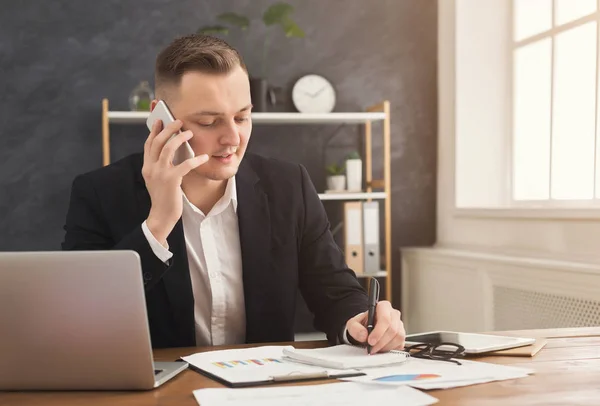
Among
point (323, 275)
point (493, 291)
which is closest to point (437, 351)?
point (323, 275)

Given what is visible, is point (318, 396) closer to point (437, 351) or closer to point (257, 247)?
point (437, 351)

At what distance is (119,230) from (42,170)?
2.12 metres

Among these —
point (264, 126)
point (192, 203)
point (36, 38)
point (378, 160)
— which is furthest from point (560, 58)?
point (36, 38)

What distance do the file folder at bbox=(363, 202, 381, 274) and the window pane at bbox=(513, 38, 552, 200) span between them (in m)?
0.72

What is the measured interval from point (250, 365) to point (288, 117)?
96.0 inches

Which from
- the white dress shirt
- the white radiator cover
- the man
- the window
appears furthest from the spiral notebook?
the window

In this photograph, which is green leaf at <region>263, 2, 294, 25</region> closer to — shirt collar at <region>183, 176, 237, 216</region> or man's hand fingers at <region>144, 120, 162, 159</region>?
shirt collar at <region>183, 176, 237, 216</region>

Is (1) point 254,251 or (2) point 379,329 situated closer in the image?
(2) point 379,329

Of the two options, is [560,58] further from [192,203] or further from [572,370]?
[572,370]

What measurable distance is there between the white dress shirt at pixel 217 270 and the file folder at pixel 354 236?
1.85m

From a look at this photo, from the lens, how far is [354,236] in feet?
11.8

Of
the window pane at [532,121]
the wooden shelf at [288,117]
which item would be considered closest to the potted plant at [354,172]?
the wooden shelf at [288,117]

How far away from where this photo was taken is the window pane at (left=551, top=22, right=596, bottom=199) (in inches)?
116

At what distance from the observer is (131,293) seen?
0.98 metres
